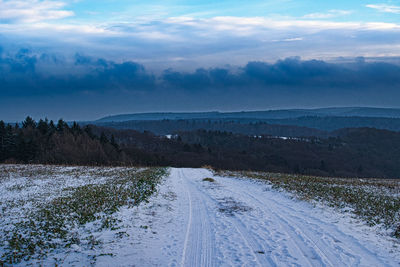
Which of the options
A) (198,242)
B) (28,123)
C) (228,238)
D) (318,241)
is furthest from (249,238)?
(28,123)

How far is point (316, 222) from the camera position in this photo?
12.8 m

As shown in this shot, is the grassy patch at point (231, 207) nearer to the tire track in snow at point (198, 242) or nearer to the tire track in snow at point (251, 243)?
the tire track in snow at point (198, 242)

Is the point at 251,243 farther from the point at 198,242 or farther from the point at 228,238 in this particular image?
the point at 198,242

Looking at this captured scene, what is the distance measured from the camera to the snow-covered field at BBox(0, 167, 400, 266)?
27.3 ft

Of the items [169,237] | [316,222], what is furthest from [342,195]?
[169,237]

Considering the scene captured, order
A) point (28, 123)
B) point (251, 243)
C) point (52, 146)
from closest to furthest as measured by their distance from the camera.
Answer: point (251, 243) < point (52, 146) < point (28, 123)

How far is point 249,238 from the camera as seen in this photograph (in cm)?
1034

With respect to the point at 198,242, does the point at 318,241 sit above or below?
below

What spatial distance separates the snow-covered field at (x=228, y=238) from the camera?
8336 mm

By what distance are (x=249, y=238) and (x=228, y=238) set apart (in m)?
0.71

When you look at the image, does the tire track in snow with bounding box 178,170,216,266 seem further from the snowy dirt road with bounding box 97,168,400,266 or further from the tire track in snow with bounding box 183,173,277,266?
the tire track in snow with bounding box 183,173,277,266

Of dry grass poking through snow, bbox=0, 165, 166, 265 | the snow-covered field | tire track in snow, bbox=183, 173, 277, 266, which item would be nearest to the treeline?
dry grass poking through snow, bbox=0, 165, 166, 265

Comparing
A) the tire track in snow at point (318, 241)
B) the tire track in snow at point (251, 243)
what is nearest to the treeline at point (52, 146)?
the tire track in snow at point (318, 241)

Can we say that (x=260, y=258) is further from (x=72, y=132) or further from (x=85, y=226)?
(x=72, y=132)
